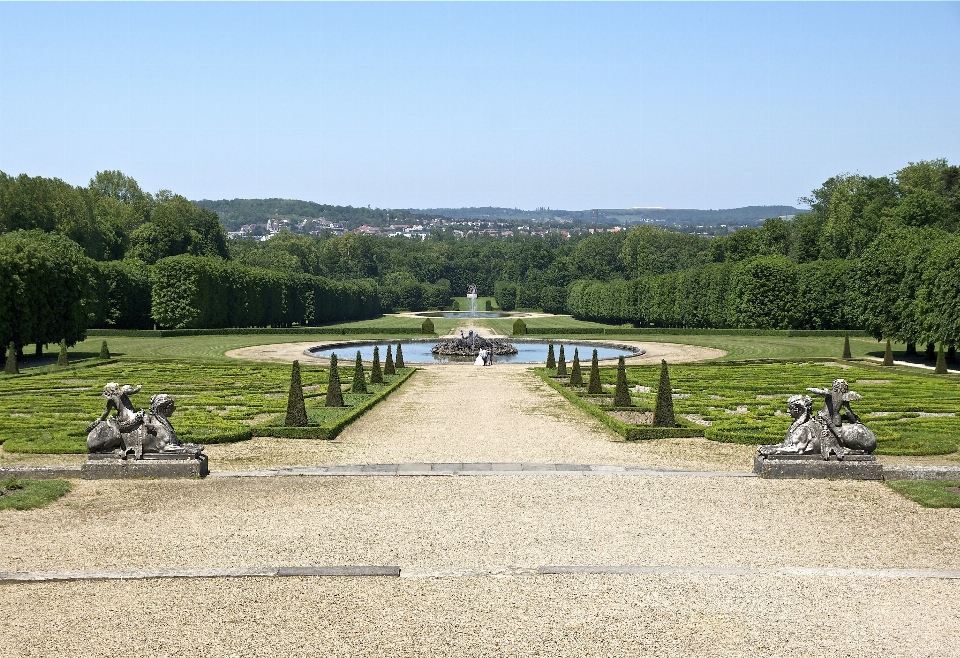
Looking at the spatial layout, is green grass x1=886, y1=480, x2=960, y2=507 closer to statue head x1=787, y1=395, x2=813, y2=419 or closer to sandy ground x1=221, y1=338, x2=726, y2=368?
statue head x1=787, y1=395, x2=813, y2=419

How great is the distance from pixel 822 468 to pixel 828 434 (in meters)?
0.73

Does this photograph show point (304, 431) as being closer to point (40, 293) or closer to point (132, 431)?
point (132, 431)

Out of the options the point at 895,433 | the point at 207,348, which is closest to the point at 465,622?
the point at 895,433

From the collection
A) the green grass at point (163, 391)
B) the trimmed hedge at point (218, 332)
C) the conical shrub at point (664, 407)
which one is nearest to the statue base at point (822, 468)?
the conical shrub at point (664, 407)

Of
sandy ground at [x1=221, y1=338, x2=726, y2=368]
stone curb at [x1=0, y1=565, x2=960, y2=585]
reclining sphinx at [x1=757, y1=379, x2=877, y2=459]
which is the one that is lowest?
sandy ground at [x1=221, y1=338, x2=726, y2=368]

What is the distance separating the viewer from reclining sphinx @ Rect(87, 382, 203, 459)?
19.3m

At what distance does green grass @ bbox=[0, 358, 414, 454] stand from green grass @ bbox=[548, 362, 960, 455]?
11.3 m

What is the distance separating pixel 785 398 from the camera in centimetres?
3434

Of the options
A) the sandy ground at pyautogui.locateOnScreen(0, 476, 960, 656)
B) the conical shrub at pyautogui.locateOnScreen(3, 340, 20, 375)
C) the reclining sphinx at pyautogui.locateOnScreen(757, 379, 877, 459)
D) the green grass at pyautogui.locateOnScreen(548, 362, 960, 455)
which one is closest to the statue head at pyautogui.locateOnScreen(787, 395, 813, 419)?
the reclining sphinx at pyautogui.locateOnScreen(757, 379, 877, 459)

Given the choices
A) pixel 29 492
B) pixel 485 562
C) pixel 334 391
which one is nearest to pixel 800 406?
pixel 485 562

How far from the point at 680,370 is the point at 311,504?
32.0 meters

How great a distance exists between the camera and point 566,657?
402 inches

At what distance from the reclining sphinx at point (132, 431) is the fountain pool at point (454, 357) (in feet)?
105

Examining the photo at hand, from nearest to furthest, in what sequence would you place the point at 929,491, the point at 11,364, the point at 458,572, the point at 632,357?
the point at 458,572 → the point at 929,491 → the point at 11,364 → the point at 632,357
